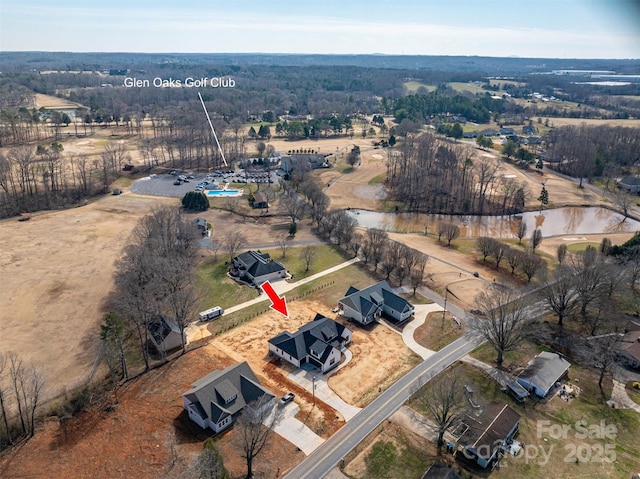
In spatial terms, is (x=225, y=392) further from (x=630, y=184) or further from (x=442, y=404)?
(x=630, y=184)

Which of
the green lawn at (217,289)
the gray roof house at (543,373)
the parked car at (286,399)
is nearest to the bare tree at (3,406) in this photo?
the green lawn at (217,289)

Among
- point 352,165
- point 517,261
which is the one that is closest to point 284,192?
point 352,165

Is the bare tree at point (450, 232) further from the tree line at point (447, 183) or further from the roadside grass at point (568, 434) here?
the roadside grass at point (568, 434)

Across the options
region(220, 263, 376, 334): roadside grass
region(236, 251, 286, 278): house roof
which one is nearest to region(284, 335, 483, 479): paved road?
region(220, 263, 376, 334): roadside grass

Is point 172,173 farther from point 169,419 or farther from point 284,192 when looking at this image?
point 169,419

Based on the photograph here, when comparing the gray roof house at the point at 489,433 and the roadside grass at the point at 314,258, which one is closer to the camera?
the gray roof house at the point at 489,433

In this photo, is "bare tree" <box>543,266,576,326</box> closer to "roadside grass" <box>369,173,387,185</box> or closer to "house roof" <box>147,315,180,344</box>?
"house roof" <box>147,315,180,344</box>
